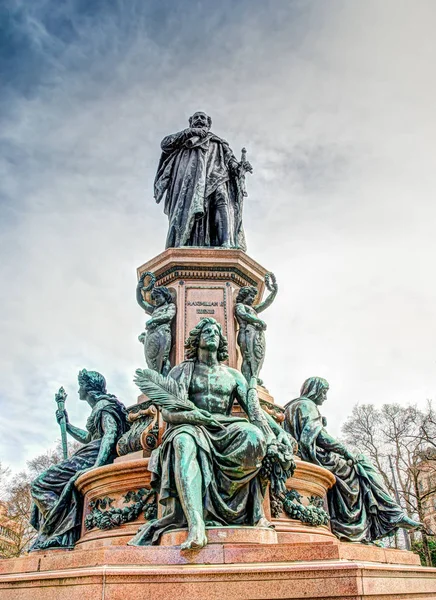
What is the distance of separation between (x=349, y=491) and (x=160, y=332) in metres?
3.45

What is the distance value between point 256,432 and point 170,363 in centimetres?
265

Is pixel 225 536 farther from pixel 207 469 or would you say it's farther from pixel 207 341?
pixel 207 341

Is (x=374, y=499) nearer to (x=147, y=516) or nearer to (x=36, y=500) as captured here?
(x=147, y=516)

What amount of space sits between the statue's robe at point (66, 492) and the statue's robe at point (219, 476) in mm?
2104

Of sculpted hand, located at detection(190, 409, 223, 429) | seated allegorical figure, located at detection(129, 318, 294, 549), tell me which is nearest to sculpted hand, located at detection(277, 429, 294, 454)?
seated allegorical figure, located at detection(129, 318, 294, 549)

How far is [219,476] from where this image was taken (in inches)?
225

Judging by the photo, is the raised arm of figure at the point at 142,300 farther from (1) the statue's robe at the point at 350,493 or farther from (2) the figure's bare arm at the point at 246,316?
(1) the statue's robe at the point at 350,493

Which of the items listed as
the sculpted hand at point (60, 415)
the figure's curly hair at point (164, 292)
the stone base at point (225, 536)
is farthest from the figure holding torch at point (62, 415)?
the stone base at point (225, 536)

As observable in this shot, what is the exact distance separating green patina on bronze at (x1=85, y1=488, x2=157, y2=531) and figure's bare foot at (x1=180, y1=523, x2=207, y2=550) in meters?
1.73

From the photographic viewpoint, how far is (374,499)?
26.9ft

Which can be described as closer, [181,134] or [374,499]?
[374,499]

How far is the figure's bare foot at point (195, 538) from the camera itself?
462 cm

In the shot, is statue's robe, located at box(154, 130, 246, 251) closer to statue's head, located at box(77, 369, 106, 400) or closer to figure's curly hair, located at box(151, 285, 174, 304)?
figure's curly hair, located at box(151, 285, 174, 304)

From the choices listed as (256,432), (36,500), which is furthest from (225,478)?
(36,500)
